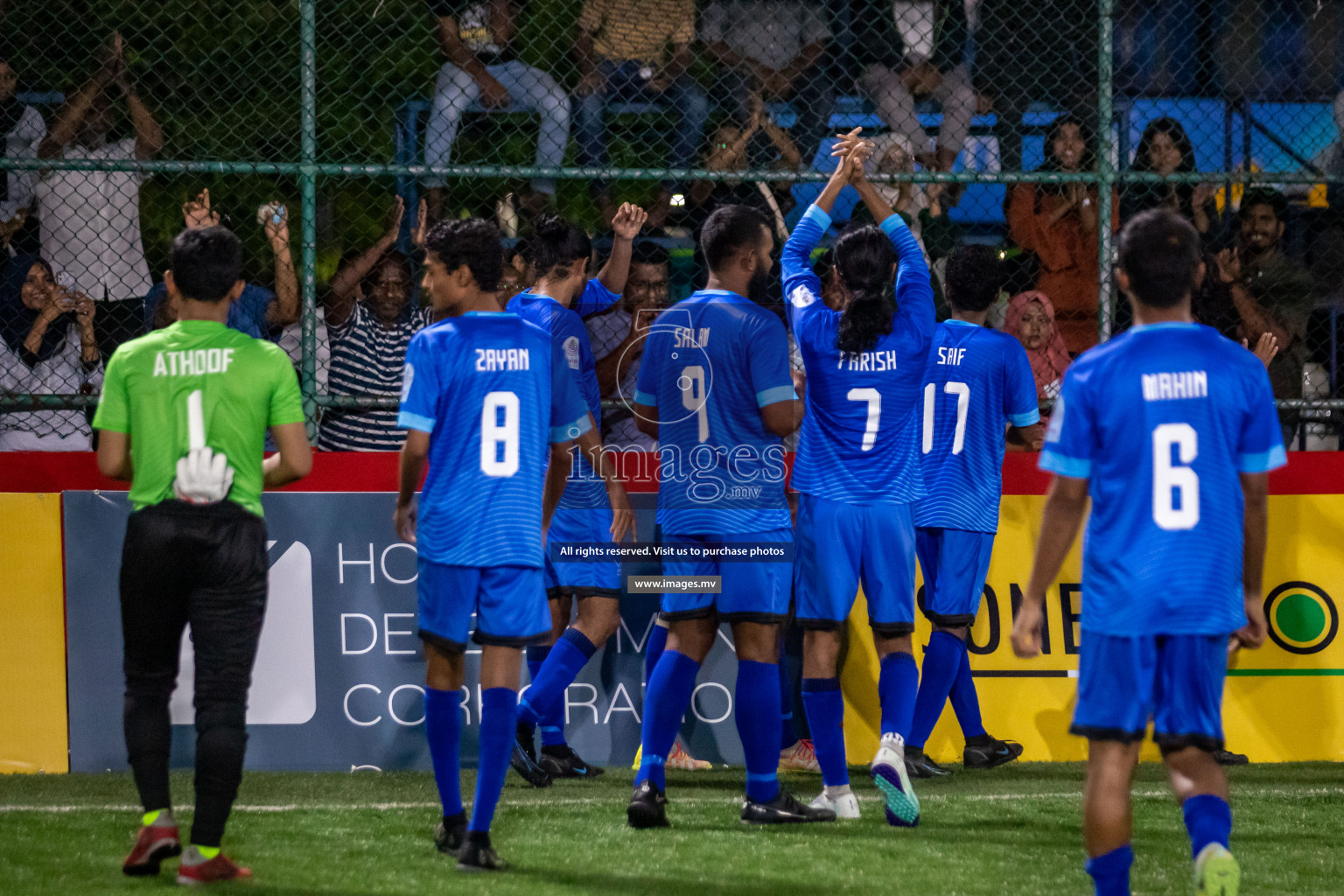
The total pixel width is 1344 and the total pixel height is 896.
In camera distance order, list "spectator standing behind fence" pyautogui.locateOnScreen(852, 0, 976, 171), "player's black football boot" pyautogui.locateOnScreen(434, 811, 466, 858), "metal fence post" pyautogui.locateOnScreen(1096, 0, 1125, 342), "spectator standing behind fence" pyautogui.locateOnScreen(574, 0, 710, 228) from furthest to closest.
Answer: "spectator standing behind fence" pyautogui.locateOnScreen(852, 0, 976, 171) → "spectator standing behind fence" pyautogui.locateOnScreen(574, 0, 710, 228) → "metal fence post" pyautogui.locateOnScreen(1096, 0, 1125, 342) → "player's black football boot" pyautogui.locateOnScreen(434, 811, 466, 858)

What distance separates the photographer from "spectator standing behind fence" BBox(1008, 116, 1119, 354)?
7.20 metres

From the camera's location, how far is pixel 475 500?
4.15 m

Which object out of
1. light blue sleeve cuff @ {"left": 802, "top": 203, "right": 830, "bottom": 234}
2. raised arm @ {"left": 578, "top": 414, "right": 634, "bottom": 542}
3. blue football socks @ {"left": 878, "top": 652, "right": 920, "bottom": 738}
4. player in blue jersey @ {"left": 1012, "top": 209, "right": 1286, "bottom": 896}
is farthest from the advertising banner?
player in blue jersey @ {"left": 1012, "top": 209, "right": 1286, "bottom": 896}

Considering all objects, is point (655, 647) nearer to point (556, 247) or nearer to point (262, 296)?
point (556, 247)

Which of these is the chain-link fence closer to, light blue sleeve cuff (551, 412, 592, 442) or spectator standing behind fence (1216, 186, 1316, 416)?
spectator standing behind fence (1216, 186, 1316, 416)

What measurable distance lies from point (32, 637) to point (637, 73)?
423 cm

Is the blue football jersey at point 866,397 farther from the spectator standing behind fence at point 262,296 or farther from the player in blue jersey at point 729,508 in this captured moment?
the spectator standing behind fence at point 262,296

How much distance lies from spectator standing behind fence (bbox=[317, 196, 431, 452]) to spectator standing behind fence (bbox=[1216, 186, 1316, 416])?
13.8 feet

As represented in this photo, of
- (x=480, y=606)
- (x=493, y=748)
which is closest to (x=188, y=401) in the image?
(x=480, y=606)

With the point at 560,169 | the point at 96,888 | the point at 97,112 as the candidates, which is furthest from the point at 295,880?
the point at 97,112

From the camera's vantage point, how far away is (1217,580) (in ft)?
10.6

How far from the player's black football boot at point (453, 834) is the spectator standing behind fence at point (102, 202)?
3.68m

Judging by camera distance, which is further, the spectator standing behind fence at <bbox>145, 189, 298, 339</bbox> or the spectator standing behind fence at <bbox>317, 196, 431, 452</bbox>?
the spectator standing behind fence at <bbox>317, 196, 431, 452</bbox>

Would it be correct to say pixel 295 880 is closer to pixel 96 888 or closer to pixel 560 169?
pixel 96 888
